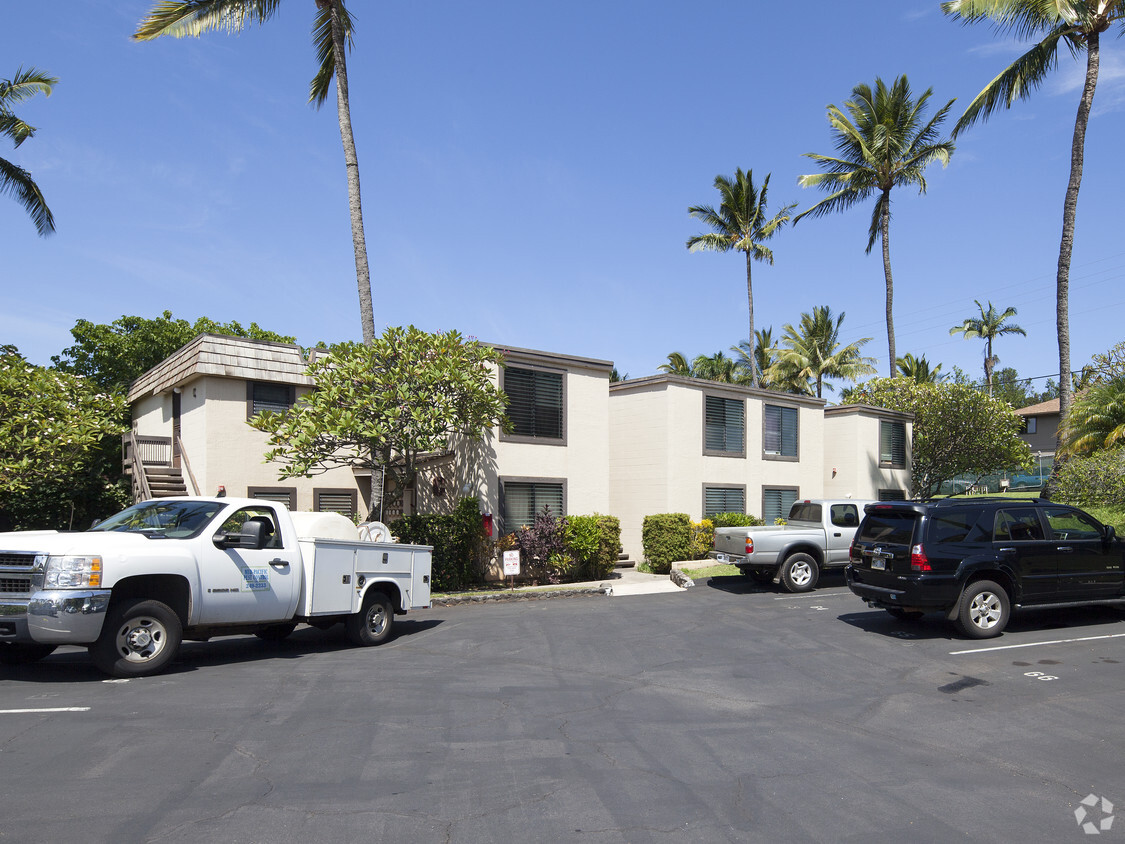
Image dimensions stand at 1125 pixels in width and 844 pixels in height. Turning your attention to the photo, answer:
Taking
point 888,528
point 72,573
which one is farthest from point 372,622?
point 888,528

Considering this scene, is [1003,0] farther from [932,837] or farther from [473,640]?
[932,837]

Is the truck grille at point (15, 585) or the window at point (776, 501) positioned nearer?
the truck grille at point (15, 585)

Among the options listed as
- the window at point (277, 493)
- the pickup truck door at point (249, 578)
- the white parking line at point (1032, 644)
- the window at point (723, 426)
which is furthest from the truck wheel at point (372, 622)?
the window at point (723, 426)

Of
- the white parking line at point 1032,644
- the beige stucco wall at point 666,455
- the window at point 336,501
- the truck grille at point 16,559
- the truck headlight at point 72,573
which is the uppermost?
the beige stucco wall at point 666,455

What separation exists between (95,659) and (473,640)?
5.01 m

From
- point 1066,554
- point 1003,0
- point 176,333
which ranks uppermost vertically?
point 1003,0

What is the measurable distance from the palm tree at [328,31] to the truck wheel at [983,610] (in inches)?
525

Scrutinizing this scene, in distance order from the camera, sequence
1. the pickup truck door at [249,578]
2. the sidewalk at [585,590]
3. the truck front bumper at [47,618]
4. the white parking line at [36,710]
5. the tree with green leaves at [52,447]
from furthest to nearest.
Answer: the tree with green leaves at [52,447] → the sidewalk at [585,590] → the pickup truck door at [249,578] → the truck front bumper at [47,618] → the white parking line at [36,710]

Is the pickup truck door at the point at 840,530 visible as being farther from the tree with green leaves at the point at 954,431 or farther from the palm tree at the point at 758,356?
the palm tree at the point at 758,356

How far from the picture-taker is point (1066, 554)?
11492 mm

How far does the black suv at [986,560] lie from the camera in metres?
10.9

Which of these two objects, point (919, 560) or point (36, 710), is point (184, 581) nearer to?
point (36, 710)

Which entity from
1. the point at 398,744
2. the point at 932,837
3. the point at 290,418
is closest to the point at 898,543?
the point at 932,837

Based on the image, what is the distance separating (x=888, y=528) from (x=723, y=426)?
1292cm
